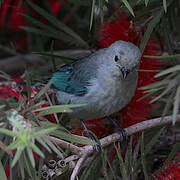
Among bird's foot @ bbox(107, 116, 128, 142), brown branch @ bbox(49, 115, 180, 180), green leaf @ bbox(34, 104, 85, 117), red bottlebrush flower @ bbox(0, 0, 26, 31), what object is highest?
red bottlebrush flower @ bbox(0, 0, 26, 31)

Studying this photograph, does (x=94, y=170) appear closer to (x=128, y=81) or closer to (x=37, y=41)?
(x=128, y=81)

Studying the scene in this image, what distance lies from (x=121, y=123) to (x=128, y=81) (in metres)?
0.31

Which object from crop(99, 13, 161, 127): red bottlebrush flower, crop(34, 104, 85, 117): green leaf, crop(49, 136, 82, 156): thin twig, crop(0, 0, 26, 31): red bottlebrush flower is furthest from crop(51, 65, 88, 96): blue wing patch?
crop(34, 104, 85, 117): green leaf

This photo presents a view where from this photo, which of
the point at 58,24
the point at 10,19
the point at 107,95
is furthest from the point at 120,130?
the point at 10,19

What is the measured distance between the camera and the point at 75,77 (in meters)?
2.44

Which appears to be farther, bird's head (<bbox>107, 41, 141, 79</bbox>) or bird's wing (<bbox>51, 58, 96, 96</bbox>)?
bird's wing (<bbox>51, 58, 96, 96</bbox>)

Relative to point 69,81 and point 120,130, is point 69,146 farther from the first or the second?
point 69,81

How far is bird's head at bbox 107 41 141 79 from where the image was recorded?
188 centimetres

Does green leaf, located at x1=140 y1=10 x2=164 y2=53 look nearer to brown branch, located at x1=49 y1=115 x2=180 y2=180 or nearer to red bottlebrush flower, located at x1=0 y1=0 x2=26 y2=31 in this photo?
brown branch, located at x1=49 y1=115 x2=180 y2=180

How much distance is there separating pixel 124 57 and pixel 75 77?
0.58m

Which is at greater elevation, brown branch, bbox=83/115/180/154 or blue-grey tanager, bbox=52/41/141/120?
blue-grey tanager, bbox=52/41/141/120

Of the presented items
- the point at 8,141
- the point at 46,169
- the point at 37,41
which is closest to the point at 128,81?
the point at 46,169

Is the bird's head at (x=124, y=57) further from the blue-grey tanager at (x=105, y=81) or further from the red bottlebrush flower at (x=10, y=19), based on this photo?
the red bottlebrush flower at (x=10, y=19)

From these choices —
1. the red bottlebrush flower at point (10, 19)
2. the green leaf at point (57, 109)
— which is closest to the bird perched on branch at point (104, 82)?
the green leaf at point (57, 109)
